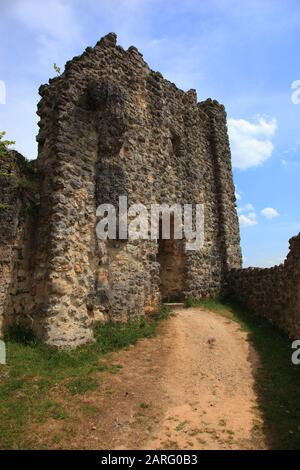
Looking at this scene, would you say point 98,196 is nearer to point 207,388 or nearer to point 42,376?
point 42,376

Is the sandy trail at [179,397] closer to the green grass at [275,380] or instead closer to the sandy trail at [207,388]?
the sandy trail at [207,388]

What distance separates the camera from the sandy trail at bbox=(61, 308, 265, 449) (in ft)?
19.0

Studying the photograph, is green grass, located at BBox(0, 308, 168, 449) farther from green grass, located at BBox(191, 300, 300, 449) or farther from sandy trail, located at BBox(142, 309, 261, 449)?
green grass, located at BBox(191, 300, 300, 449)

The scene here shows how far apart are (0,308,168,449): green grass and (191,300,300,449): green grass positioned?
2.72 meters

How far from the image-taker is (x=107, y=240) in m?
10.0

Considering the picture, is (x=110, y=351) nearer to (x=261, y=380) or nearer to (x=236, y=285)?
(x=261, y=380)

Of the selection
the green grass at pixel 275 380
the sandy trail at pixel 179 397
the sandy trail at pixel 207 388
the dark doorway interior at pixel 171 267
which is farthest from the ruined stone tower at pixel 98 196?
the green grass at pixel 275 380

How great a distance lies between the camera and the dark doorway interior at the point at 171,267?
42.4ft

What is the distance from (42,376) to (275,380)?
171 inches

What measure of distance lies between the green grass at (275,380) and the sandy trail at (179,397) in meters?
0.20

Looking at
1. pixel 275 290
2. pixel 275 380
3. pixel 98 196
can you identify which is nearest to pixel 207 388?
pixel 275 380

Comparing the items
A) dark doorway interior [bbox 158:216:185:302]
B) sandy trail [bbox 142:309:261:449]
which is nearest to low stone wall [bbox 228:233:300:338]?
sandy trail [bbox 142:309:261:449]
